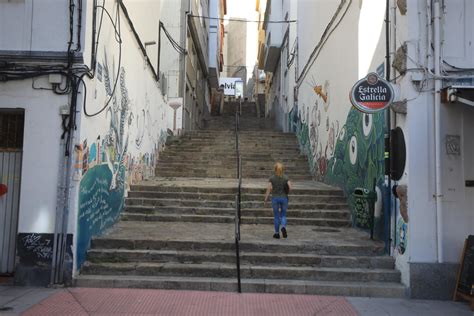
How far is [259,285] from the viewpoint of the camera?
20.1ft

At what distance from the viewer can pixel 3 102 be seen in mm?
6160

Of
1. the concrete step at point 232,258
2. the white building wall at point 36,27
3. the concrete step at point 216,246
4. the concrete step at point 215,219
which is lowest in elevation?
the concrete step at point 232,258

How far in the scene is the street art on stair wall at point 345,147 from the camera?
7.35 m

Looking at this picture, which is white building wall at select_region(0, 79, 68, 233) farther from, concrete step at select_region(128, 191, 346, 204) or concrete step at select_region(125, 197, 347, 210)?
concrete step at select_region(128, 191, 346, 204)

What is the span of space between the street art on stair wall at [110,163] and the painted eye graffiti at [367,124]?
4.77m

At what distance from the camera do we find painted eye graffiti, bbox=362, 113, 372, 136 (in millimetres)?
7799

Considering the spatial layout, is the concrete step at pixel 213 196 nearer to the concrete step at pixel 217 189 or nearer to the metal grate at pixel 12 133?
the concrete step at pixel 217 189

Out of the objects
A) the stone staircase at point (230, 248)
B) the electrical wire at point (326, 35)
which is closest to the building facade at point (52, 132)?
the stone staircase at point (230, 248)

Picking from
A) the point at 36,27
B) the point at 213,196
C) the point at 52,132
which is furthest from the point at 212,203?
the point at 36,27

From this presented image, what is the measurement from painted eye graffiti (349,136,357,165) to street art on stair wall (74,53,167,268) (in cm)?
486

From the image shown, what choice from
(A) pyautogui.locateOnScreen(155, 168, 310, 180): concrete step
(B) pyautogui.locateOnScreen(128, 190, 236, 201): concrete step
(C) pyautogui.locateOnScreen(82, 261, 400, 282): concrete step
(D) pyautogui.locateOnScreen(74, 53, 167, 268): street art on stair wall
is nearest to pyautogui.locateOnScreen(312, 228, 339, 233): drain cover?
(C) pyautogui.locateOnScreen(82, 261, 400, 282): concrete step

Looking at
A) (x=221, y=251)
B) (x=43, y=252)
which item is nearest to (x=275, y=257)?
(x=221, y=251)

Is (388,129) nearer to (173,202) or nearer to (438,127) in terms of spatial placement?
(438,127)

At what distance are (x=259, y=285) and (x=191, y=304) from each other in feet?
3.62
